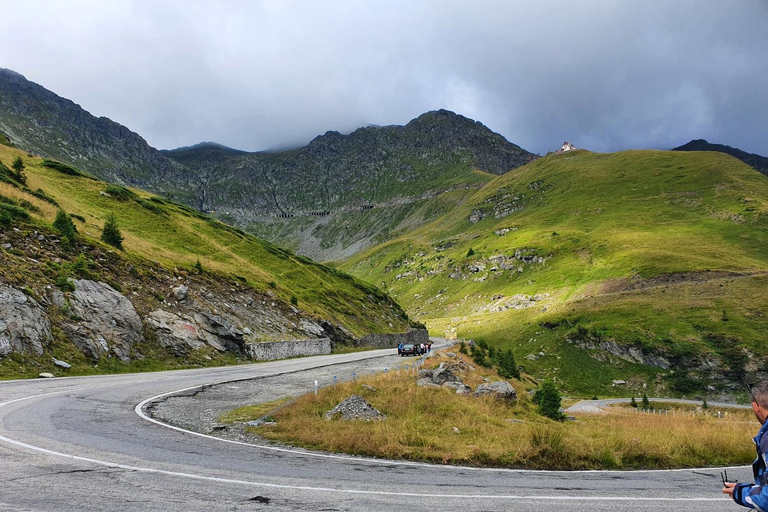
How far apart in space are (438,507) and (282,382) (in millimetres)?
17877

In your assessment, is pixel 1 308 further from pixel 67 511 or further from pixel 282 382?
pixel 67 511

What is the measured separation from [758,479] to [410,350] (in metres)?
42.5

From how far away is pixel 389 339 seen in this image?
218ft

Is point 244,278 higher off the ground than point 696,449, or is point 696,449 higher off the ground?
point 244,278

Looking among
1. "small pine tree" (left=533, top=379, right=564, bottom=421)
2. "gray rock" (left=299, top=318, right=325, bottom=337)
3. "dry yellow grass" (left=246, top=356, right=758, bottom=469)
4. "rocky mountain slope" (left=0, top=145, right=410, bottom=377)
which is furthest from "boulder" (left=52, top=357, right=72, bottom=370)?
"small pine tree" (left=533, top=379, right=564, bottom=421)

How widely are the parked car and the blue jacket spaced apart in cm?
4212

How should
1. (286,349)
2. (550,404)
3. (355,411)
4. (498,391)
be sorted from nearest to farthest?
(355,411), (498,391), (550,404), (286,349)

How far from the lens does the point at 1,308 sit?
2141 cm

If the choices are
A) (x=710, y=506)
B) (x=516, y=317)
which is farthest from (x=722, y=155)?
(x=710, y=506)

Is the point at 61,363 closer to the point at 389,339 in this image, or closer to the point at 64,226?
the point at 64,226

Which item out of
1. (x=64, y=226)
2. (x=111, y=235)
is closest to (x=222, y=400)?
(x=64, y=226)

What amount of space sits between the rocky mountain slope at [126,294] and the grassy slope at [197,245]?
0.94 feet

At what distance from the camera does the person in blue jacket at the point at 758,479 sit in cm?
389

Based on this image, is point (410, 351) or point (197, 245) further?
point (197, 245)
